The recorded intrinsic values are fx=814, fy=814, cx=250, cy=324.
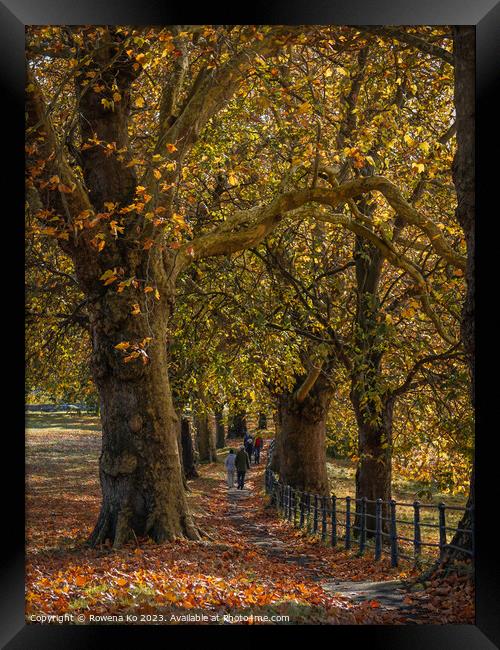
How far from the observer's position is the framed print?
7.16 m

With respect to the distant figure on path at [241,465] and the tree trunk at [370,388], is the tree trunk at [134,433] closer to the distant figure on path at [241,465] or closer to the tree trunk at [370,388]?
the tree trunk at [370,388]

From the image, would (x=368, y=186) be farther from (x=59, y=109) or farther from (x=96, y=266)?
(x=59, y=109)

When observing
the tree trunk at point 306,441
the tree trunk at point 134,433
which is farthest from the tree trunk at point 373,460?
the tree trunk at point 134,433

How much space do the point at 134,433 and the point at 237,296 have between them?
4.60 metres

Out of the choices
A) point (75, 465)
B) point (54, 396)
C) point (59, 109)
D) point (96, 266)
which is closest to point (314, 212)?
point (96, 266)

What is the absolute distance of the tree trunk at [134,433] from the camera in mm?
11492

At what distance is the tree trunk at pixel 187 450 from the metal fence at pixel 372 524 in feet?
11.4

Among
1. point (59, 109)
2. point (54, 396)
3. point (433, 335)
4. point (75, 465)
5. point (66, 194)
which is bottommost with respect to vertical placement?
point (75, 465)

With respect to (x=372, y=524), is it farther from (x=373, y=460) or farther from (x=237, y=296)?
(x=237, y=296)

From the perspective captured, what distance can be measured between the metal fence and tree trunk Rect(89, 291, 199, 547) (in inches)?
118

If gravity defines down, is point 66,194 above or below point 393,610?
above

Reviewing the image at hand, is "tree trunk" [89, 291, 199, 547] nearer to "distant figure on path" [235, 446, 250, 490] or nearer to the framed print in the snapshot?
the framed print

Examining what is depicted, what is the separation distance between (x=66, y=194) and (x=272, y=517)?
1424cm

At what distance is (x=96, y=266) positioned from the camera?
11.7m
